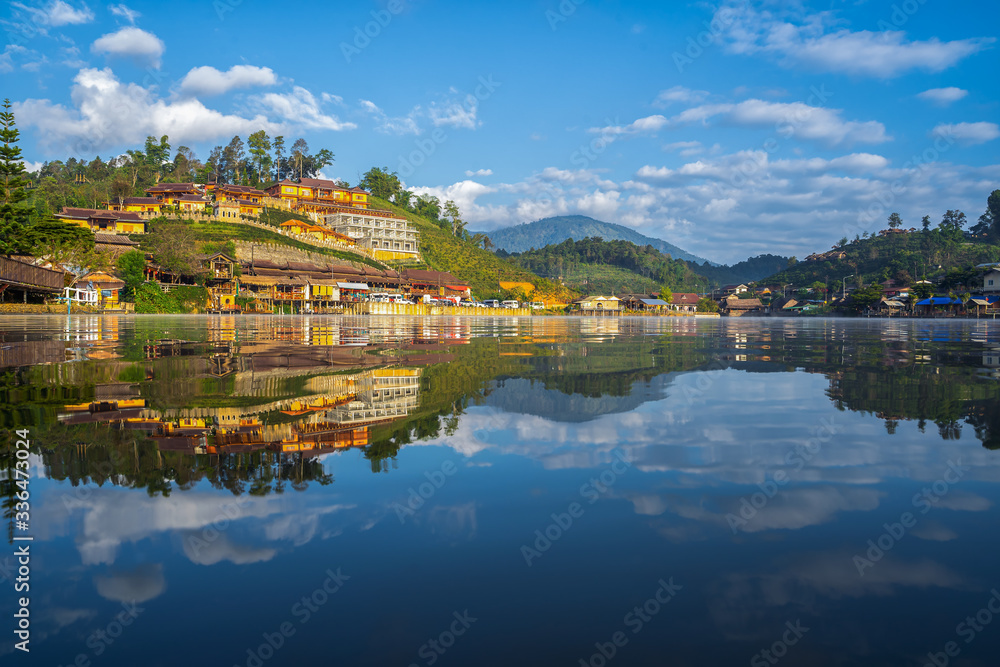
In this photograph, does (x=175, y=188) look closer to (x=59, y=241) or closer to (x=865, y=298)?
(x=59, y=241)

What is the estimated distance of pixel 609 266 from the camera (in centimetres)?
16725

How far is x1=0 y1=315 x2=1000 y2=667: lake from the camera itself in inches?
89.0

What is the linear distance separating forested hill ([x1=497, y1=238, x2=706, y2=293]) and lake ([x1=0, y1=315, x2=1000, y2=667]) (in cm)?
14144

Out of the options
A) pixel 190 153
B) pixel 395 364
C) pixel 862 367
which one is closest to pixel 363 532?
pixel 395 364

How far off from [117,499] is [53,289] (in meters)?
52.4

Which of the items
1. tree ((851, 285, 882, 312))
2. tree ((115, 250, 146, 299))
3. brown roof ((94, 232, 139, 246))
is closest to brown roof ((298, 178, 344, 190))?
brown roof ((94, 232, 139, 246))

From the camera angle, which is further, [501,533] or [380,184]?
[380,184]

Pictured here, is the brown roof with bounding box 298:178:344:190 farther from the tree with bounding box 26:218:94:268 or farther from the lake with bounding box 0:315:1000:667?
the lake with bounding box 0:315:1000:667

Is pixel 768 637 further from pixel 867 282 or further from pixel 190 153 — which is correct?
pixel 190 153

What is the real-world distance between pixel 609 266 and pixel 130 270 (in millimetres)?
130823

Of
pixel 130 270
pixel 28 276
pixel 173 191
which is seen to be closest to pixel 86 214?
pixel 173 191

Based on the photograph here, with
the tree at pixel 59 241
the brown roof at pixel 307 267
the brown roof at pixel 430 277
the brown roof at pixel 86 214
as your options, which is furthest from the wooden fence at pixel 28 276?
the brown roof at pixel 430 277

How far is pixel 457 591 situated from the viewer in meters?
2.56

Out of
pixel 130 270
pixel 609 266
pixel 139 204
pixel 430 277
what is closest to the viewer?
pixel 130 270
